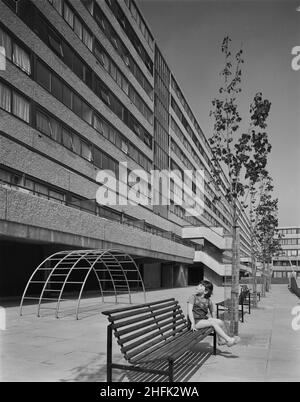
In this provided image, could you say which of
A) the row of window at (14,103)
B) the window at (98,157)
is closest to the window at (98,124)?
the window at (98,157)

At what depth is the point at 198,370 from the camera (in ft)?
22.8

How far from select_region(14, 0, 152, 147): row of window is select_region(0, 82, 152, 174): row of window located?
169 cm

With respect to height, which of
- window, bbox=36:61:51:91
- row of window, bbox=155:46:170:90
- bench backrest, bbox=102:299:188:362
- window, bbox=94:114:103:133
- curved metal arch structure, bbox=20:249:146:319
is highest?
row of window, bbox=155:46:170:90

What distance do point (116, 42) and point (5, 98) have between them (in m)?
18.8

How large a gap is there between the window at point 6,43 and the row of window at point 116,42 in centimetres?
1100

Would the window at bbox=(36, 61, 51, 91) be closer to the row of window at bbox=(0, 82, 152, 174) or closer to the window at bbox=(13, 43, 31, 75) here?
the window at bbox=(13, 43, 31, 75)

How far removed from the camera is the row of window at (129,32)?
37250mm

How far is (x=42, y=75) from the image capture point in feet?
82.9

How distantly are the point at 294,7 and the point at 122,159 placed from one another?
30770mm

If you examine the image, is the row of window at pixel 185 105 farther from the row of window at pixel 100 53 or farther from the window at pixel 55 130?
the window at pixel 55 130

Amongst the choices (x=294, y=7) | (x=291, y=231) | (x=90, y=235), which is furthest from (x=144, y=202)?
(x=291, y=231)

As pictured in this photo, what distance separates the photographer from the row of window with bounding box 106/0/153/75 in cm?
3725

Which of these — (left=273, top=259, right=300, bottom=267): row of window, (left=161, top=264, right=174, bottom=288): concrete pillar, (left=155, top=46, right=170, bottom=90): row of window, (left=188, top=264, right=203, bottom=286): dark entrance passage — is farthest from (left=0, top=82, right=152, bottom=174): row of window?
(left=273, top=259, right=300, bottom=267): row of window
